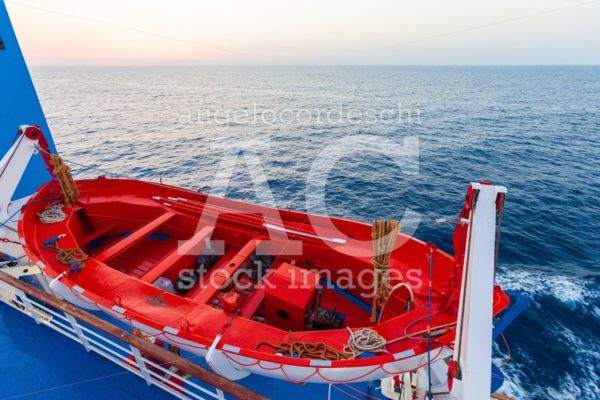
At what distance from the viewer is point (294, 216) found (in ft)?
30.8

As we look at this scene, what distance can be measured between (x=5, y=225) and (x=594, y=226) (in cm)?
2669

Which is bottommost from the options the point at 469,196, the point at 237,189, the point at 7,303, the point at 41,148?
the point at 237,189

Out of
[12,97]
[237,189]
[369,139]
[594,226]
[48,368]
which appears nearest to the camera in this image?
[48,368]

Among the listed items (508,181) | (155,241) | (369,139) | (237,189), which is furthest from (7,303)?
(369,139)

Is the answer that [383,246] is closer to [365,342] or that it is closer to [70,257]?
[365,342]

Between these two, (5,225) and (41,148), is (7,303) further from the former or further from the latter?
(41,148)

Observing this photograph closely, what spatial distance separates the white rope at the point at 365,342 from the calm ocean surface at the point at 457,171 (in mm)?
5369

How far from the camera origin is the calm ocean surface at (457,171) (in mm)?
11031

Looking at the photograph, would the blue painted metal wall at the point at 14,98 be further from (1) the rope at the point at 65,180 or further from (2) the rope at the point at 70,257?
(2) the rope at the point at 70,257

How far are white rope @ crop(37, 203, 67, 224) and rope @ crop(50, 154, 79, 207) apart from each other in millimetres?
466

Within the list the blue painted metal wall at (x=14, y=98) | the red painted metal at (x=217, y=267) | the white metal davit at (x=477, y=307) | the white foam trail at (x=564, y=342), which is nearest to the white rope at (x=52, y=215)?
the red painted metal at (x=217, y=267)

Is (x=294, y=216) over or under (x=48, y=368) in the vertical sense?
over

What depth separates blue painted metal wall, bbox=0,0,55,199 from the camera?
10258 mm

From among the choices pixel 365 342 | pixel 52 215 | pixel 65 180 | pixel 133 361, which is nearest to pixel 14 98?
pixel 65 180
